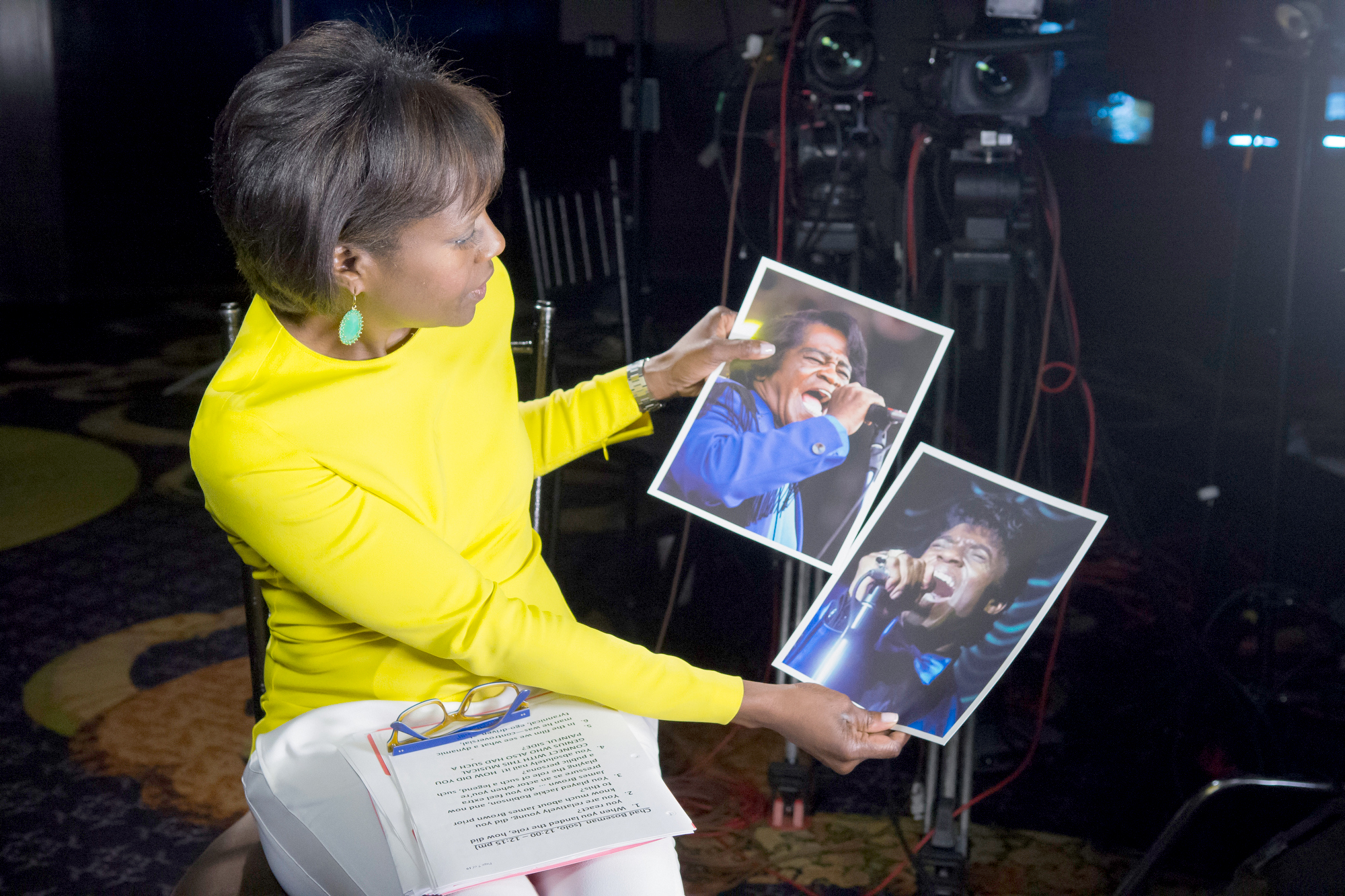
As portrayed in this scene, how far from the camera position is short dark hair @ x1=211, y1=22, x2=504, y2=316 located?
91cm

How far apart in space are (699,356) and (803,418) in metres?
0.13

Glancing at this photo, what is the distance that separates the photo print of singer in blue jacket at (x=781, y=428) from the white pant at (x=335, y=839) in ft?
0.89

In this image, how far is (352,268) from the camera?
988 millimetres

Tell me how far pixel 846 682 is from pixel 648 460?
1319 mm

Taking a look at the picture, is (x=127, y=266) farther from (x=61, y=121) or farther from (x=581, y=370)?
(x=581, y=370)

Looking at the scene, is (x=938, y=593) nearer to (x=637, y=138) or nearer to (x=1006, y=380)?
(x=1006, y=380)

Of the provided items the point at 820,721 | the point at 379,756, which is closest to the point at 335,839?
the point at 379,756

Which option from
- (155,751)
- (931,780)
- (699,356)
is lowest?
(155,751)

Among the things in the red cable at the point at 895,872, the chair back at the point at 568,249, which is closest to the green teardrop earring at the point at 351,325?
the red cable at the point at 895,872

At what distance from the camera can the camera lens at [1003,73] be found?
1.44 metres

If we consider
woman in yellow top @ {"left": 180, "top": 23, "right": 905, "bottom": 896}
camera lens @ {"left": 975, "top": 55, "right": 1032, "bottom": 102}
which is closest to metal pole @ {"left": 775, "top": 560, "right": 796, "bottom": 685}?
woman in yellow top @ {"left": 180, "top": 23, "right": 905, "bottom": 896}

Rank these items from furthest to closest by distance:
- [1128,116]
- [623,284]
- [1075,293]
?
[1075,293] → [1128,116] → [623,284]

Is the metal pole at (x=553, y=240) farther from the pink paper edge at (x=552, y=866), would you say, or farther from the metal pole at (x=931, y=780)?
the pink paper edge at (x=552, y=866)

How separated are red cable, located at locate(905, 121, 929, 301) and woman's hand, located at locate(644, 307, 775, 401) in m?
0.50
